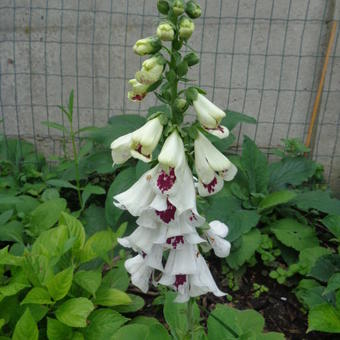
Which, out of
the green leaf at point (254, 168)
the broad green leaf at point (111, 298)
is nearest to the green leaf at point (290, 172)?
the green leaf at point (254, 168)

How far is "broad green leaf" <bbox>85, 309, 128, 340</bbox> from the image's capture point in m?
2.21

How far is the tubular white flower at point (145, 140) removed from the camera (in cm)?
125

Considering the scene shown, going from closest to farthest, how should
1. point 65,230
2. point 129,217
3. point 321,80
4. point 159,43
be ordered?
point 159,43
point 65,230
point 129,217
point 321,80

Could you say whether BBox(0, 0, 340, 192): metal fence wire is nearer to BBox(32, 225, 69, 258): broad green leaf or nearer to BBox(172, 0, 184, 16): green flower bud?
BBox(32, 225, 69, 258): broad green leaf

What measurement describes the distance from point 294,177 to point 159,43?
2.71 meters

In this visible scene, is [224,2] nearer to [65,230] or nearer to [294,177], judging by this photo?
[294,177]

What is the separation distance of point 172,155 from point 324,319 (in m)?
1.71

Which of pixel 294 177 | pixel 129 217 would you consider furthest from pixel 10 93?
pixel 294 177

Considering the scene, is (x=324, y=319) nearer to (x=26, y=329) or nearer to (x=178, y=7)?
(x=26, y=329)

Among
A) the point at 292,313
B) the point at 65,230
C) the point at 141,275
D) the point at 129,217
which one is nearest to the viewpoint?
the point at 141,275

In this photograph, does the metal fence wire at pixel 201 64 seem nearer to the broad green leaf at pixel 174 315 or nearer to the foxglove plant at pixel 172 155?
the broad green leaf at pixel 174 315

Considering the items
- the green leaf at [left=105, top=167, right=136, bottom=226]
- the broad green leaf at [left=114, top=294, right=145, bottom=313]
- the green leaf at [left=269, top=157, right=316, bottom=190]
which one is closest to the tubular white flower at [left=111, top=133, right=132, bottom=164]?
the broad green leaf at [left=114, top=294, right=145, bottom=313]

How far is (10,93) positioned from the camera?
424 cm

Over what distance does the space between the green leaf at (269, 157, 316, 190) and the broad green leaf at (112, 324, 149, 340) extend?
2094mm
